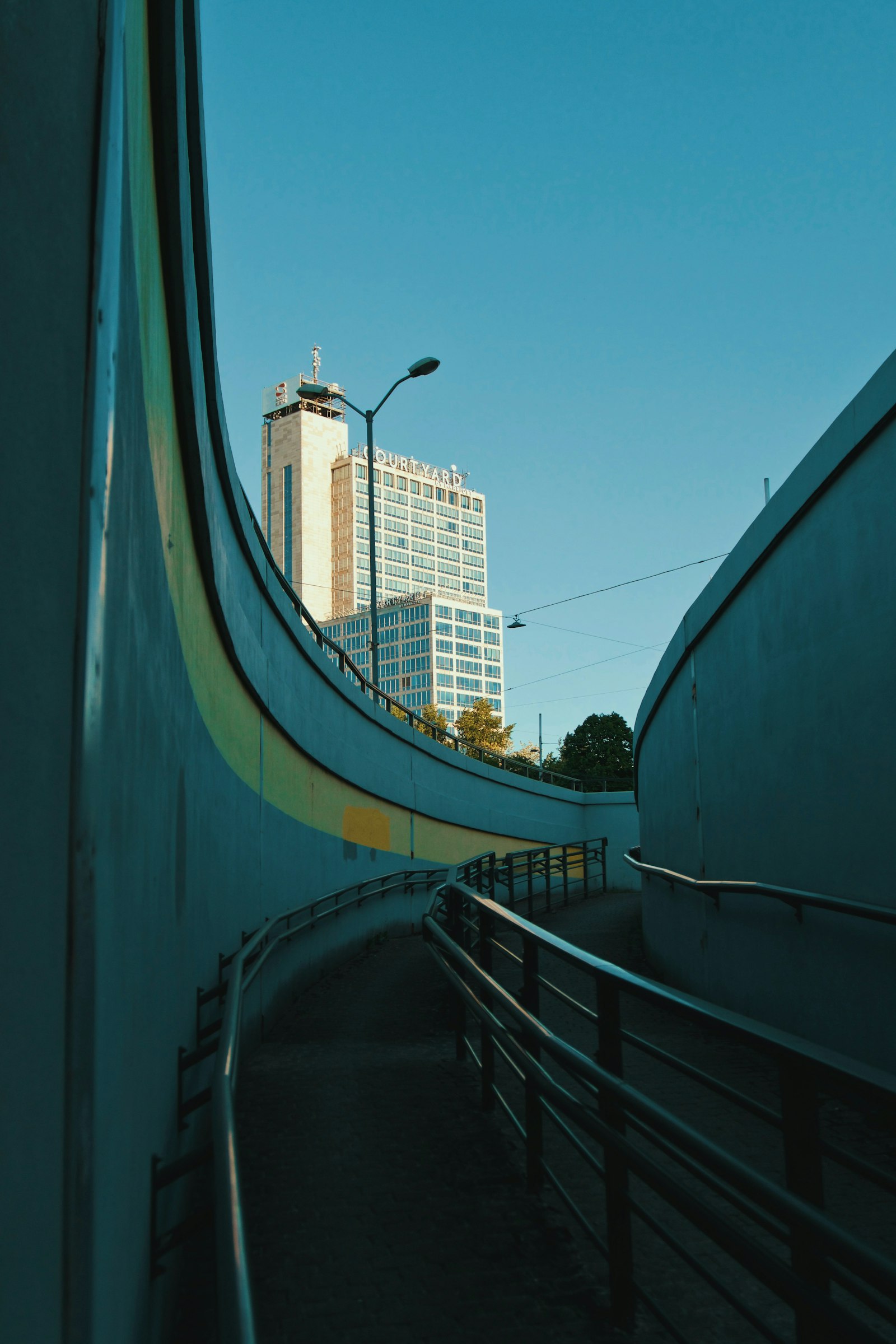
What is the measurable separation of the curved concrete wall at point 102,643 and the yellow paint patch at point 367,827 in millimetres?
6604

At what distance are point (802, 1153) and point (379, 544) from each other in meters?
139

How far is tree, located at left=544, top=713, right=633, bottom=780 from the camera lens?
50.7 metres

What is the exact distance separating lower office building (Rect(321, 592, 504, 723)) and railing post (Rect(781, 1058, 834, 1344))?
134 m

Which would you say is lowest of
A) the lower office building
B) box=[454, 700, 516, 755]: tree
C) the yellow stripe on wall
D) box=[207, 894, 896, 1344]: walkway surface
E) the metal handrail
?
box=[207, 894, 896, 1344]: walkway surface

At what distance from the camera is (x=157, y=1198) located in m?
2.96

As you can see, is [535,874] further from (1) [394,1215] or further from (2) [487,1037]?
(1) [394,1215]

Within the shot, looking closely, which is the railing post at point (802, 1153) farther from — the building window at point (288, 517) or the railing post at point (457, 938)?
the building window at point (288, 517)

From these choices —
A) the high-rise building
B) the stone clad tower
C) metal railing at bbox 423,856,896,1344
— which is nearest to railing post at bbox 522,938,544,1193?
metal railing at bbox 423,856,896,1344

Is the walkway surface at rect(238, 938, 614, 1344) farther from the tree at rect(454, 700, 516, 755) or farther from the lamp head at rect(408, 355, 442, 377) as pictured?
the tree at rect(454, 700, 516, 755)

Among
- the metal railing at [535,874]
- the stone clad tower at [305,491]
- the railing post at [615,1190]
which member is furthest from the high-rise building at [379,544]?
the railing post at [615,1190]

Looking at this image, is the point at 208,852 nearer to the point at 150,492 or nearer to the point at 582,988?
the point at 150,492

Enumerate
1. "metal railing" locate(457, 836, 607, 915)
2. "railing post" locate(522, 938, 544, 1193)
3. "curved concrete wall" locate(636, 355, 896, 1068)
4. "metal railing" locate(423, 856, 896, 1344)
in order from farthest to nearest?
"metal railing" locate(457, 836, 607, 915) < "curved concrete wall" locate(636, 355, 896, 1068) < "railing post" locate(522, 938, 544, 1193) < "metal railing" locate(423, 856, 896, 1344)

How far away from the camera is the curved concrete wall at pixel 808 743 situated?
4.64 m

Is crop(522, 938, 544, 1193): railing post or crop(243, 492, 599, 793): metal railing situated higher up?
crop(243, 492, 599, 793): metal railing
